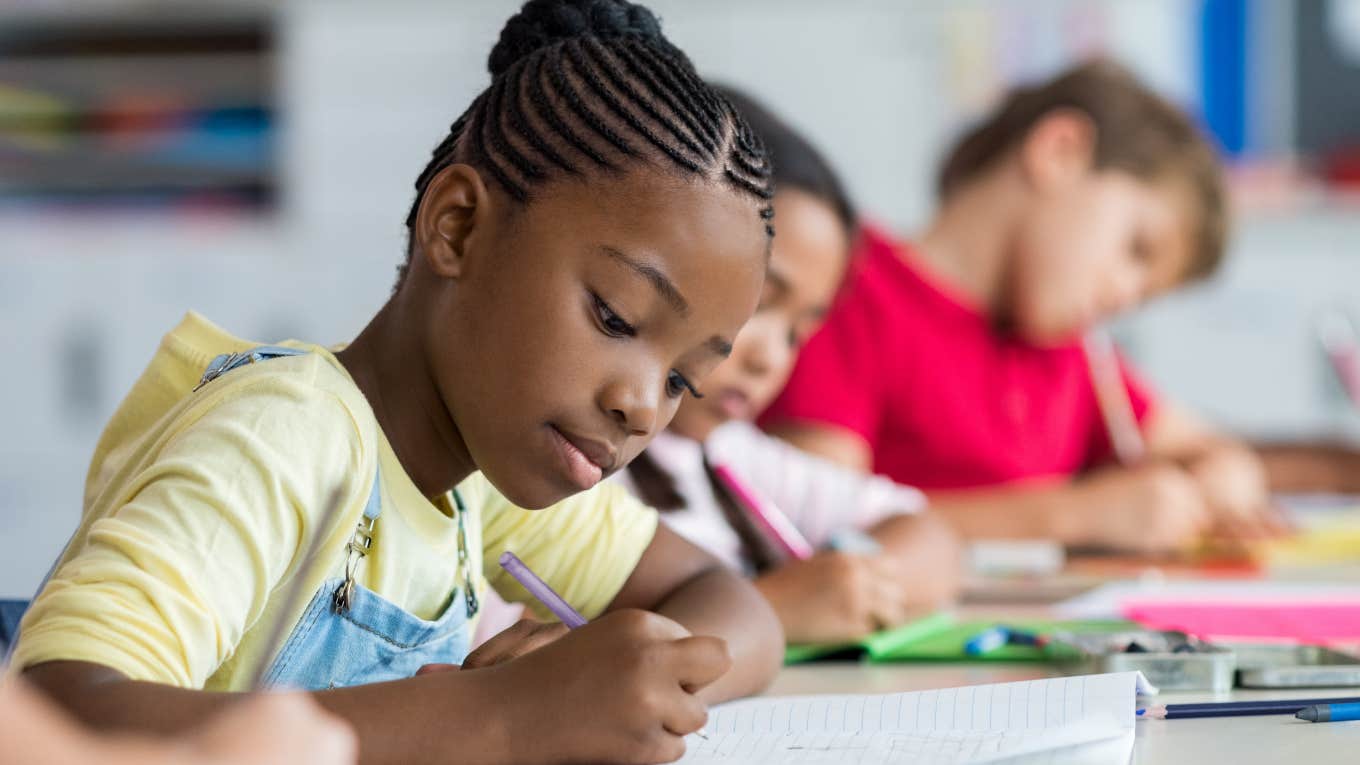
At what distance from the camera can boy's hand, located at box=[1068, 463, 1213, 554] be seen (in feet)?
4.91

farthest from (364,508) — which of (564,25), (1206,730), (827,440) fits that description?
(827,440)

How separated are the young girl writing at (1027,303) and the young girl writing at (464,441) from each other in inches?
37.5

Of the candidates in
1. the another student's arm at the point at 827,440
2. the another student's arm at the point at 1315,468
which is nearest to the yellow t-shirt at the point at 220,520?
the another student's arm at the point at 827,440

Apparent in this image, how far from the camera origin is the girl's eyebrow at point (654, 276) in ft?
1.93

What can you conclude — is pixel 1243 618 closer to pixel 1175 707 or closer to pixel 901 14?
pixel 1175 707

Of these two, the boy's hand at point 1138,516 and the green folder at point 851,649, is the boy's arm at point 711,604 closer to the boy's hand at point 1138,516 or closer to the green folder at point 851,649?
the green folder at point 851,649

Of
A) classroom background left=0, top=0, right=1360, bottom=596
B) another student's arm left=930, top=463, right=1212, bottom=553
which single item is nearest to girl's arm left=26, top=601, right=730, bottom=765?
another student's arm left=930, top=463, right=1212, bottom=553

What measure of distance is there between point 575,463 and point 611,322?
60 mm

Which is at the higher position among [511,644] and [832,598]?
[832,598]

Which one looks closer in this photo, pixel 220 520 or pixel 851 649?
pixel 220 520

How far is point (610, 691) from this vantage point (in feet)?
1.67

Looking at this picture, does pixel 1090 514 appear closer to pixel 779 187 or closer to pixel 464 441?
pixel 779 187

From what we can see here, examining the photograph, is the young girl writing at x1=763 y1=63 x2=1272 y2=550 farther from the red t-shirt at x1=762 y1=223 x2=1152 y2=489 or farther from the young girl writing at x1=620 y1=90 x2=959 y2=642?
the young girl writing at x1=620 y1=90 x2=959 y2=642

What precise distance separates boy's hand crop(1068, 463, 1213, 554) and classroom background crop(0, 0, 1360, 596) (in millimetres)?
1731
